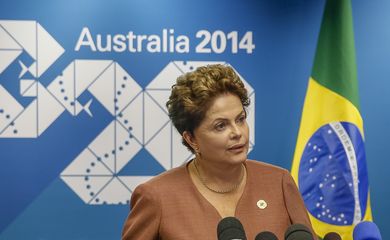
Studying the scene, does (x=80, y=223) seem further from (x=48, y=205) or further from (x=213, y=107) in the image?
(x=213, y=107)

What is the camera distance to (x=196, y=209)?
1822mm

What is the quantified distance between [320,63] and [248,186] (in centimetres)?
156

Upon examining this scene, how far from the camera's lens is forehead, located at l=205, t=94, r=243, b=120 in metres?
1.81

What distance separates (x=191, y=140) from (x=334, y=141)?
1.47 m

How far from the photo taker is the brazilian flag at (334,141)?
3109 millimetres

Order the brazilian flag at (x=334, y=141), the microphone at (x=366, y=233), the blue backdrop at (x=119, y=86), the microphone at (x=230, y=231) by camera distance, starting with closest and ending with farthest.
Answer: the microphone at (x=230, y=231), the microphone at (x=366, y=233), the brazilian flag at (x=334, y=141), the blue backdrop at (x=119, y=86)

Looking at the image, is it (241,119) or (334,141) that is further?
(334,141)

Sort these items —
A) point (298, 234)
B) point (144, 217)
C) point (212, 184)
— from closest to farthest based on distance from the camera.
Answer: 1. point (298, 234)
2. point (144, 217)
3. point (212, 184)

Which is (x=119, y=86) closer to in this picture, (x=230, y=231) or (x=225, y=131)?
(x=225, y=131)

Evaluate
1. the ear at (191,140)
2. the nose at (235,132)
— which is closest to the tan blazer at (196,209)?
the ear at (191,140)

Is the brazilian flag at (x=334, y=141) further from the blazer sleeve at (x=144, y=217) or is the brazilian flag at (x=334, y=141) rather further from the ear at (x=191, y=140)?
the blazer sleeve at (x=144, y=217)

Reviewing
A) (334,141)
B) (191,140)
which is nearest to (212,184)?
(191,140)

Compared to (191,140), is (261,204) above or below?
below

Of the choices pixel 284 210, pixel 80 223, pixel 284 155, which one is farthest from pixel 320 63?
pixel 80 223
